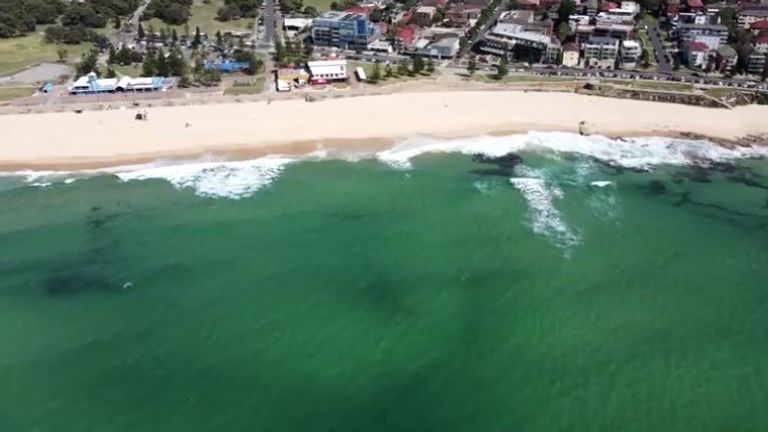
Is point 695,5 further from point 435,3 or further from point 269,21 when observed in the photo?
point 269,21

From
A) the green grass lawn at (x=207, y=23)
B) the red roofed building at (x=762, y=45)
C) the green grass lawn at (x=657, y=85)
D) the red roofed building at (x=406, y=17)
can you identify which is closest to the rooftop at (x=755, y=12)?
the red roofed building at (x=762, y=45)

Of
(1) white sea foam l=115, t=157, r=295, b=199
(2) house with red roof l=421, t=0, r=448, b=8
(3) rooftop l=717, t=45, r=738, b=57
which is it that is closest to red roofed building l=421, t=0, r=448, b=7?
(2) house with red roof l=421, t=0, r=448, b=8

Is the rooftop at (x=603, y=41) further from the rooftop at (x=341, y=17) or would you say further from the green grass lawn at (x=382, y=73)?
the rooftop at (x=341, y=17)

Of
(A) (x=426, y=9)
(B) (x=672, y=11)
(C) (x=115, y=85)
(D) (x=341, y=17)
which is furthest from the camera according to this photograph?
(A) (x=426, y=9)

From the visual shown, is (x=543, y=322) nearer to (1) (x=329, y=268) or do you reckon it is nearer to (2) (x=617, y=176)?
(1) (x=329, y=268)

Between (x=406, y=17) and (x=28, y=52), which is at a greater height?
(x=406, y=17)

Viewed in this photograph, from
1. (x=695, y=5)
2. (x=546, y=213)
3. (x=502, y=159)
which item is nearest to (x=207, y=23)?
(x=502, y=159)

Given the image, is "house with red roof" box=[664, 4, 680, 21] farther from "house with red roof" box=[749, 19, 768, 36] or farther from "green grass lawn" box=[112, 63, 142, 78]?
"green grass lawn" box=[112, 63, 142, 78]
